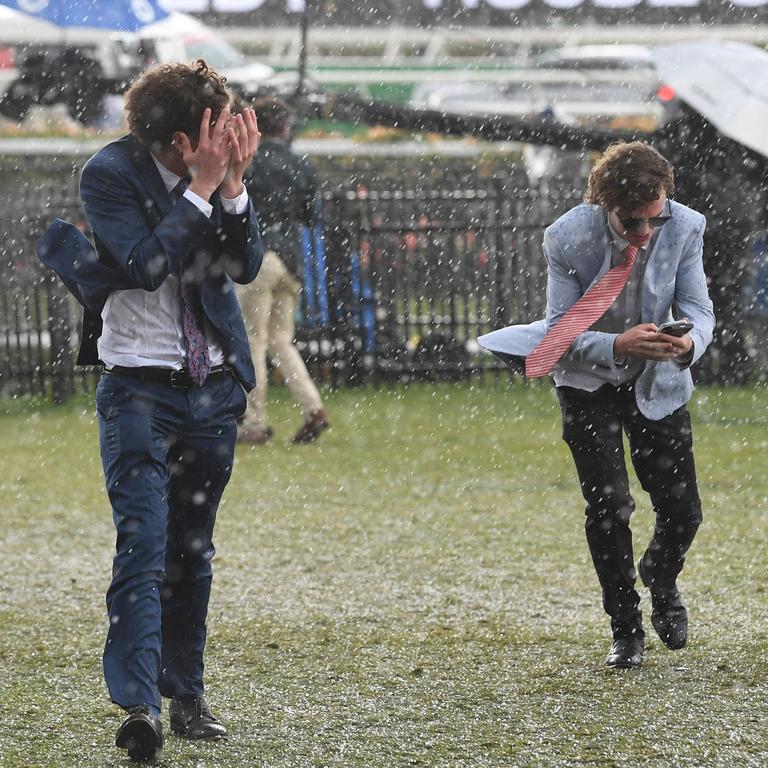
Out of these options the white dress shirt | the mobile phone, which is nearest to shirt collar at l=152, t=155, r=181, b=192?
the white dress shirt

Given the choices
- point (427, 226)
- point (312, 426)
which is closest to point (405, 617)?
point (312, 426)

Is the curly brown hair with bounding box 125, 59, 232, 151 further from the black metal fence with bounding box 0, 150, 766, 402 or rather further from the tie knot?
the black metal fence with bounding box 0, 150, 766, 402

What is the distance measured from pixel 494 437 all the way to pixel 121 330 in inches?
268

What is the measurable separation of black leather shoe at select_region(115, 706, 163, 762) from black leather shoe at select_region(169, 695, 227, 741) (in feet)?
1.05

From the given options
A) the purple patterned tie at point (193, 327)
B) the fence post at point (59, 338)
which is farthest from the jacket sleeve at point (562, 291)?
the fence post at point (59, 338)

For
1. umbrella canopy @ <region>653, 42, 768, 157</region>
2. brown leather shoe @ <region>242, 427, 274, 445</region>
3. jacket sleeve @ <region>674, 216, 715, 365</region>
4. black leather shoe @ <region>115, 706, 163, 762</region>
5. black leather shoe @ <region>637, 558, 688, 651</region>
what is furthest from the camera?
umbrella canopy @ <region>653, 42, 768, 157</region>

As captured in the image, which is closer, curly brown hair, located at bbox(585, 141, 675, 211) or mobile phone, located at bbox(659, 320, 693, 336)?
mobile phone, located at bbox(659, 320, 693, 336)

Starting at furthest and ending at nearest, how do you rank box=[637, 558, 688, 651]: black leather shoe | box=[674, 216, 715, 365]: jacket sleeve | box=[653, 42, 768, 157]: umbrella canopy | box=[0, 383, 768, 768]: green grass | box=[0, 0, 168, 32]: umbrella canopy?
box=[0, 0, 168, 32]: umbrella canopy < box=[653, 42, 768, 157]: umbrella canopy < box=[637, 558, 688, 651]: black leather shoe < box=[674, 216, 715, 365]: jacket sleeve < box=[0, 383, 768, 768]: green grass

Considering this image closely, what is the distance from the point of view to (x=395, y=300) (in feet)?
44.0

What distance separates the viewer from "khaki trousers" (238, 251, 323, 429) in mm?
10195

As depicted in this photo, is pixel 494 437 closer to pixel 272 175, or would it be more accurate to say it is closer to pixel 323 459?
pixel 323 459

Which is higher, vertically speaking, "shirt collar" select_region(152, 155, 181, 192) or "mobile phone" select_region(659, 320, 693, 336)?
"shirt collar" select_region(152, 155, 181, 192)

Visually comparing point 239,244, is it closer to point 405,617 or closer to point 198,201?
point 198,201

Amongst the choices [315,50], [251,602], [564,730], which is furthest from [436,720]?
[315,50]
